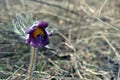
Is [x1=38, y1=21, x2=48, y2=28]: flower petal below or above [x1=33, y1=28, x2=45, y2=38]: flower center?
above

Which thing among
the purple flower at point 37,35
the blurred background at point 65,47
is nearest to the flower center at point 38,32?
the purple flower at point 37,35

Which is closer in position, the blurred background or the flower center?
the flower center

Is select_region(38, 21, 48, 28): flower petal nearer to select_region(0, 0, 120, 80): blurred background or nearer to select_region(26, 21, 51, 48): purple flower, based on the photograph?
select_region(26, 21, 51, 48): purple flower

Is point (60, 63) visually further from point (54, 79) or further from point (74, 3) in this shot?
point (74, 3)

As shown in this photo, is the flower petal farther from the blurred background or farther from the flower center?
the blurred background

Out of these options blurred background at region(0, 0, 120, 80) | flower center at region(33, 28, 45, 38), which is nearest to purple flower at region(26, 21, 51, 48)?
flower center at region(33, 28, 45, 38)

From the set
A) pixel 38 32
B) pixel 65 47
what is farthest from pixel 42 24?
pixel 65 47

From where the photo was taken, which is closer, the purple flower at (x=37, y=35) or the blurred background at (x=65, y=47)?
the purple flower at (x=37, y=35)

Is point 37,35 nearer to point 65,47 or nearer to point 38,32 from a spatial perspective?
point 38,32

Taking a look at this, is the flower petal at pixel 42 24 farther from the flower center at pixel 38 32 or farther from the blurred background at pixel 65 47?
the blurred background at pixel 65 47
